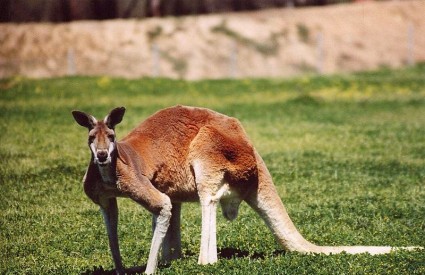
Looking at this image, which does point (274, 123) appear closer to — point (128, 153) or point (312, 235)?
point (312, 235)

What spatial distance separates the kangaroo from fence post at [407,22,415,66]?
1326 inches

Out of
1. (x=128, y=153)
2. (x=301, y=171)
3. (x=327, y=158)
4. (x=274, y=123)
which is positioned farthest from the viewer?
(x=274, y=123)

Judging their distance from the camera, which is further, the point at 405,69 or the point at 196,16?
the point at 196,16

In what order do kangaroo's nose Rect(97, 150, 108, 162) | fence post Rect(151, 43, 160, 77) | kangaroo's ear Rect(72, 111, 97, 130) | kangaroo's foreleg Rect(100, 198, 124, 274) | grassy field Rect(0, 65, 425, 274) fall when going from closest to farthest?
kangaroo's nose Rect(97, 150, 108, 162), kangaroo's ear Rect(72, 111, 97, 130), kangaroo's foreleg Rect(100, 198, 124, 274), grassy field Rect(0, 65, 425, 274), fence post Rect(151, 43, 160, 77)

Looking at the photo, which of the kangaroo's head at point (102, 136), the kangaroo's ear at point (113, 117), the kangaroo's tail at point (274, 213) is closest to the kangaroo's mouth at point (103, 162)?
the kangaroo's head at point (102, 136)

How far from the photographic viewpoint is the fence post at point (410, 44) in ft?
136

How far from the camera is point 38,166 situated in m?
13.5

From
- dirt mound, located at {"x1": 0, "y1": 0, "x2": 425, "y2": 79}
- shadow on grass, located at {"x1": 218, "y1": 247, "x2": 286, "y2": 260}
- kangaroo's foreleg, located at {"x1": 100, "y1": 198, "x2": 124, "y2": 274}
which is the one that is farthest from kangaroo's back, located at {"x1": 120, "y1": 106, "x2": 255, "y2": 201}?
dirt mound, located at {"x1": 0, "y1": 0, "x2": 425, "y2": 79}

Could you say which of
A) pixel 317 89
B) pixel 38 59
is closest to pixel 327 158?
pixel 317 89

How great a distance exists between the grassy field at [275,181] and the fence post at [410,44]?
1674cm

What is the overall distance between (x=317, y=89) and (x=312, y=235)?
771 inches

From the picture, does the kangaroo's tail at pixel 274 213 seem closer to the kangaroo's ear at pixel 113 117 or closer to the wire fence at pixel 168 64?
the kangaroo's ear at pixel 113 117

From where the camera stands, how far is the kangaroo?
290 inches

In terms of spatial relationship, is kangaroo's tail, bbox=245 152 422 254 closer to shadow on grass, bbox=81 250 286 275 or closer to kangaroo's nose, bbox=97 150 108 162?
shadow on grass, bbox=81 250 286 275
